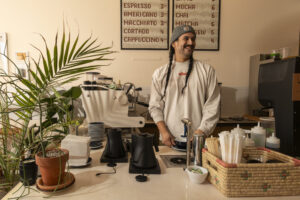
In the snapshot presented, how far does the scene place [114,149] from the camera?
114 centimetres

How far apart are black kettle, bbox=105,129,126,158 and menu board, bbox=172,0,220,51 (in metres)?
2.34

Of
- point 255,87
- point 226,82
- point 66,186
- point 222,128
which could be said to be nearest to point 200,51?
point 226,82

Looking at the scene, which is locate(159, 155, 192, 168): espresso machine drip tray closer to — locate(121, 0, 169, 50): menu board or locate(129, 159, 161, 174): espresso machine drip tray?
locate(129, 159, 161, 174): espresso machine drip tray

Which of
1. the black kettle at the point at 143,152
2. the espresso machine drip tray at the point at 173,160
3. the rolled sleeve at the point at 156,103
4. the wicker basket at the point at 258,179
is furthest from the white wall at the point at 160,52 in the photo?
the wicker basket at the point at 258,179

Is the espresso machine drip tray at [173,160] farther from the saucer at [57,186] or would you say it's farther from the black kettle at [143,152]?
the saucer at [57,186]

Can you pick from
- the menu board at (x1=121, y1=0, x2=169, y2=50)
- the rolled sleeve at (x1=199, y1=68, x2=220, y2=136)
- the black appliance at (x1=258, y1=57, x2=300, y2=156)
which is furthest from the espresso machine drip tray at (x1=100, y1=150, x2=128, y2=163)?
the menu board at (x1=121, y1=0, x2=169, y2=50)

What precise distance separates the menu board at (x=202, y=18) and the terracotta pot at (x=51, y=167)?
8.72 ft

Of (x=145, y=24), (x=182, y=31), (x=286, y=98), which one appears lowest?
(x=286, y=98)

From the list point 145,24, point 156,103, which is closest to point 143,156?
point 156,103

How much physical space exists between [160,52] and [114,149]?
84.5 inches

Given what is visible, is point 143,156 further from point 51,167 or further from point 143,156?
point 51,167

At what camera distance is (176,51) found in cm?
192

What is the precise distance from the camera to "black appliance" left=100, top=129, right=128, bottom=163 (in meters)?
1.11

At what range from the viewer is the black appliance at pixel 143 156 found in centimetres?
97
